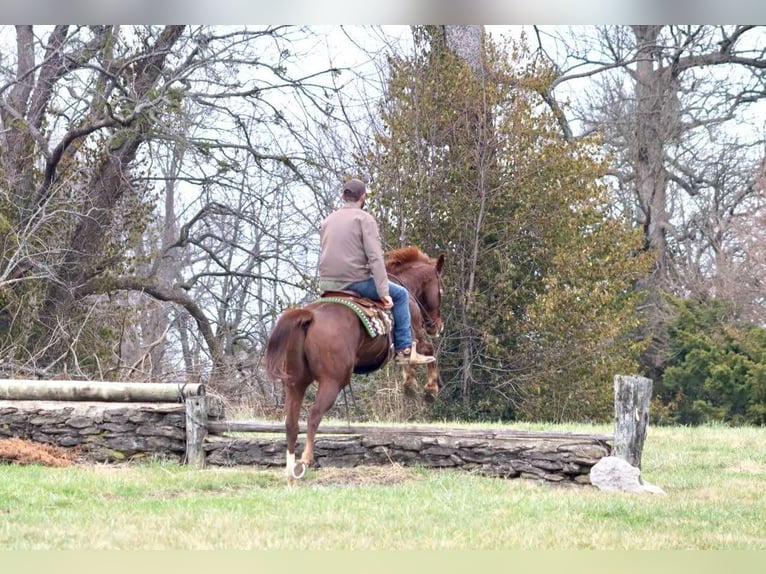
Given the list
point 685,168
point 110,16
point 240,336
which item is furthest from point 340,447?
point 685,168

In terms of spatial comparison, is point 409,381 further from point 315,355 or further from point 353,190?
point 353,190

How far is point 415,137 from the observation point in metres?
19.4

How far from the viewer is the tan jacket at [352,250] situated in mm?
8844

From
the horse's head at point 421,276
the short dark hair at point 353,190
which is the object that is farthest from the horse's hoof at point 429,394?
the short dark hair at point 353,190

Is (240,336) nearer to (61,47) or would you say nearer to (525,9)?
(61,47)

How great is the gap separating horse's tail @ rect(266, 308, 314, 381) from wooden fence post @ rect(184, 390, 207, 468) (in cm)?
157

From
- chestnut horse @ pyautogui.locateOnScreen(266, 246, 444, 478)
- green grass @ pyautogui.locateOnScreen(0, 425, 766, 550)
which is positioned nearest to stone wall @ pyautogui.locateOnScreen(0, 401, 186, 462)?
green grass @ pyautogui.locateOnScreen(0, 425, 766, 550)

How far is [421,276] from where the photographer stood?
1001cm

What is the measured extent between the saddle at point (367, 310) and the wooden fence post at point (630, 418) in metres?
2.02

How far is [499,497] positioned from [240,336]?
15808mm

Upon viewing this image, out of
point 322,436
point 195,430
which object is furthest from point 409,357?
point 195,430

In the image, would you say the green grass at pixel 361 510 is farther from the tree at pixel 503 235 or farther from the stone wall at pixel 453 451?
the tree at pixel 503 235

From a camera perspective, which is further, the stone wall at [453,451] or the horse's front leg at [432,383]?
the horse's front leg at [432,383]

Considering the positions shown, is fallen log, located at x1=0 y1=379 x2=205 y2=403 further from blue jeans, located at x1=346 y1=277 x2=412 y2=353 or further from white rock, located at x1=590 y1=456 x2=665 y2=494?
white rock, located at x1=590 y1=456 x2=665 y2=494
